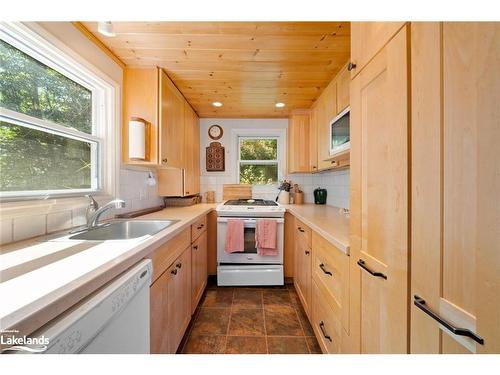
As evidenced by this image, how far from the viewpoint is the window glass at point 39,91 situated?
1008 mm

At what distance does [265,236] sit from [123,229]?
54.5 inches

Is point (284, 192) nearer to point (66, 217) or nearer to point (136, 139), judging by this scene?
point (136, 139)

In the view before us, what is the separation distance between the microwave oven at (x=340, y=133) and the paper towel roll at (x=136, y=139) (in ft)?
5.20

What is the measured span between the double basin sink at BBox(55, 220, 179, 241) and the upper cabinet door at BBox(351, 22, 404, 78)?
1340 mm

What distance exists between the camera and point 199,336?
5.34ft

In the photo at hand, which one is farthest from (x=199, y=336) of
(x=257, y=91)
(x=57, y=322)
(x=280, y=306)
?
(x=257, y=91)

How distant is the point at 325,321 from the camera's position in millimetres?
1354

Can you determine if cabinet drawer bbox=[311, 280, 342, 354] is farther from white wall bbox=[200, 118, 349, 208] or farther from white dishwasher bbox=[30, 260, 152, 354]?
white wall bbox=[200, 118, 349, 208]

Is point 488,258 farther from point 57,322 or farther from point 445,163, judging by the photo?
point 57,322

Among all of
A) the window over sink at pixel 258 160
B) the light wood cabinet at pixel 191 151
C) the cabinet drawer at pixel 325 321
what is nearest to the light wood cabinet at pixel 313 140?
the window over sink at pixel 258 160

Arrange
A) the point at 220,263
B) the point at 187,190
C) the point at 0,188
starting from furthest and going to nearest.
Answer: the point at 187,190, the point at 220,263, the point at 0,188

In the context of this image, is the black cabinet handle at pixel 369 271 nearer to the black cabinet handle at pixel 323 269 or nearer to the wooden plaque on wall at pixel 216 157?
the black cabinet handle at pixel 323 269

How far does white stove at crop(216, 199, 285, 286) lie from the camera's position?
2357mm

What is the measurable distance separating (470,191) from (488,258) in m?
0.14
